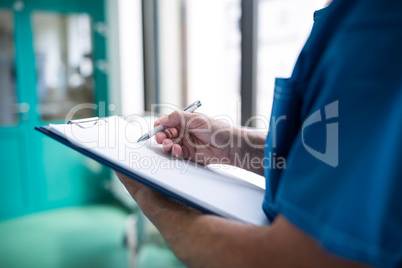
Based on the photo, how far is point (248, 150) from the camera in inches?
31.1

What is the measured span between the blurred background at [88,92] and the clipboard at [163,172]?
1389 mm

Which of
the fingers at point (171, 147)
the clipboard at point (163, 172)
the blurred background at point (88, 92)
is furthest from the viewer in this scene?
the blurred background at point (88, 92)

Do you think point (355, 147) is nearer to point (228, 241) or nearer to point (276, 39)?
point (228, 241)

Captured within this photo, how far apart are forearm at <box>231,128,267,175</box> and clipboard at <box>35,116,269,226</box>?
5.0 inches

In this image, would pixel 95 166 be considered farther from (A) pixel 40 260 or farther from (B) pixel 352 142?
(B) pixel 352 142

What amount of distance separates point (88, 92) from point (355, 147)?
2985 millimetres

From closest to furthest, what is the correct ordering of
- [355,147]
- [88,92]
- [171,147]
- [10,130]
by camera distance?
[355,147] < [171,147] < [10,130] < [88,92]

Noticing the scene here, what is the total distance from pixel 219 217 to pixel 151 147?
319 mm

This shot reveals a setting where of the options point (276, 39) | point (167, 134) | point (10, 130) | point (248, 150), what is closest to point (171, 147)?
point (167, 134)

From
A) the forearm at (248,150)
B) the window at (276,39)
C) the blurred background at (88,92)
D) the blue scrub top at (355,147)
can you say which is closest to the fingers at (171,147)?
the forearm at (248,150)

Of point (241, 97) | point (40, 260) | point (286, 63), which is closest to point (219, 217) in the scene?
point (241, 97)

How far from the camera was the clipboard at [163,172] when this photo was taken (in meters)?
0.47

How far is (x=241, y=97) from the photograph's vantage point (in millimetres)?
1614

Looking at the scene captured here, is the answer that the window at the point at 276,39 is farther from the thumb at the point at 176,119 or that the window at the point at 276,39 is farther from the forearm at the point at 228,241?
the forearm at the point at 228,241
